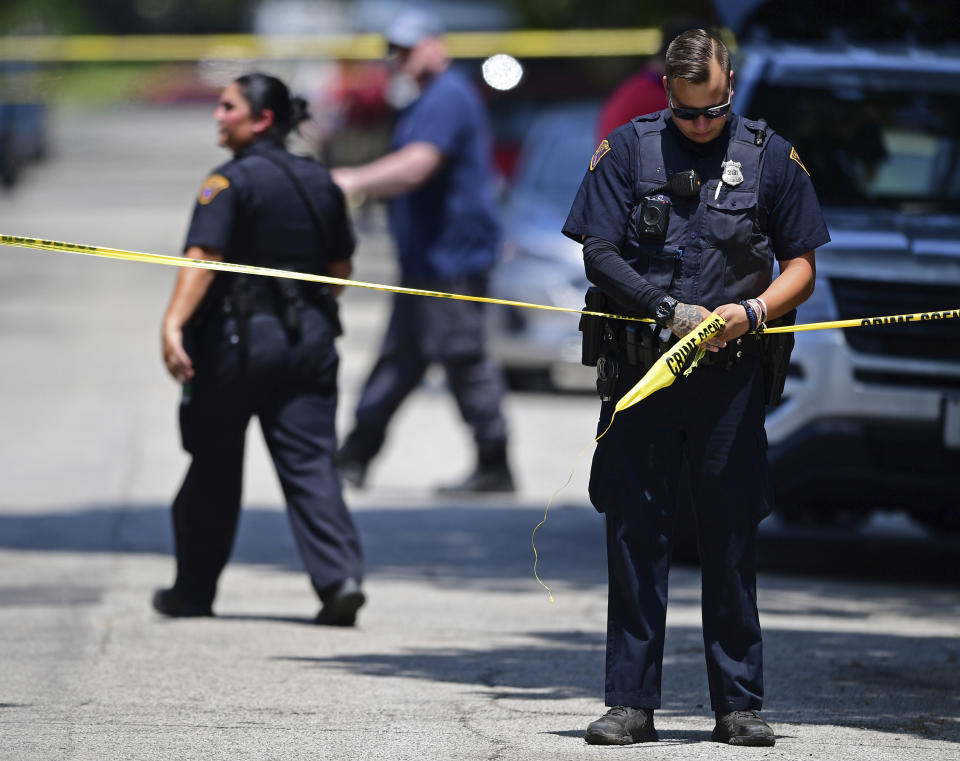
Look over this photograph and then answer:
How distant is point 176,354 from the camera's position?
22.1ft

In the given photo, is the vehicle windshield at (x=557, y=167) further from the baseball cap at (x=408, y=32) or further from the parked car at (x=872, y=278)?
the parked car at (x=872, y=278)

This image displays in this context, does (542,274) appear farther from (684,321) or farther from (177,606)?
(684,321)

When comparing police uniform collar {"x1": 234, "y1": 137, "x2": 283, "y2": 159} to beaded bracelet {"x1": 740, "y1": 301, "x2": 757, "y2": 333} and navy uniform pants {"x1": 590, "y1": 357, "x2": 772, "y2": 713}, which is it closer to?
navy uniform pants {"x1": 590, "y1": 357, "x2": 772, "y2": 713}

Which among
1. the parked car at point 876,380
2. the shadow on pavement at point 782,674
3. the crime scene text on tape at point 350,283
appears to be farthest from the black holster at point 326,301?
the parked car at point 876,380

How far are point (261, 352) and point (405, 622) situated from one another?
1160mm

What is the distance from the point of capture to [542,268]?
46.4 feet

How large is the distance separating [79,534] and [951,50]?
15.1 feet

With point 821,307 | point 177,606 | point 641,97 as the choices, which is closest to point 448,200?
point 641,97

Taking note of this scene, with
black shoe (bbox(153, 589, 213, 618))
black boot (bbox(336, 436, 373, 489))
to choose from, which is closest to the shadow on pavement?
black shoe (bbox(153, 589, 213, 618))

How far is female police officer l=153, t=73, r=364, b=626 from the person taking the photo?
6836 millimetres

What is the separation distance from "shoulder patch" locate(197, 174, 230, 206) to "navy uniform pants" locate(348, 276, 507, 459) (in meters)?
3.63

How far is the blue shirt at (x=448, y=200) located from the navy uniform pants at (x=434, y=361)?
12cm

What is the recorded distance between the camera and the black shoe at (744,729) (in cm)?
510

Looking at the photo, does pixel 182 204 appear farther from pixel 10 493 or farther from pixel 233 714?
pixel 233 714
